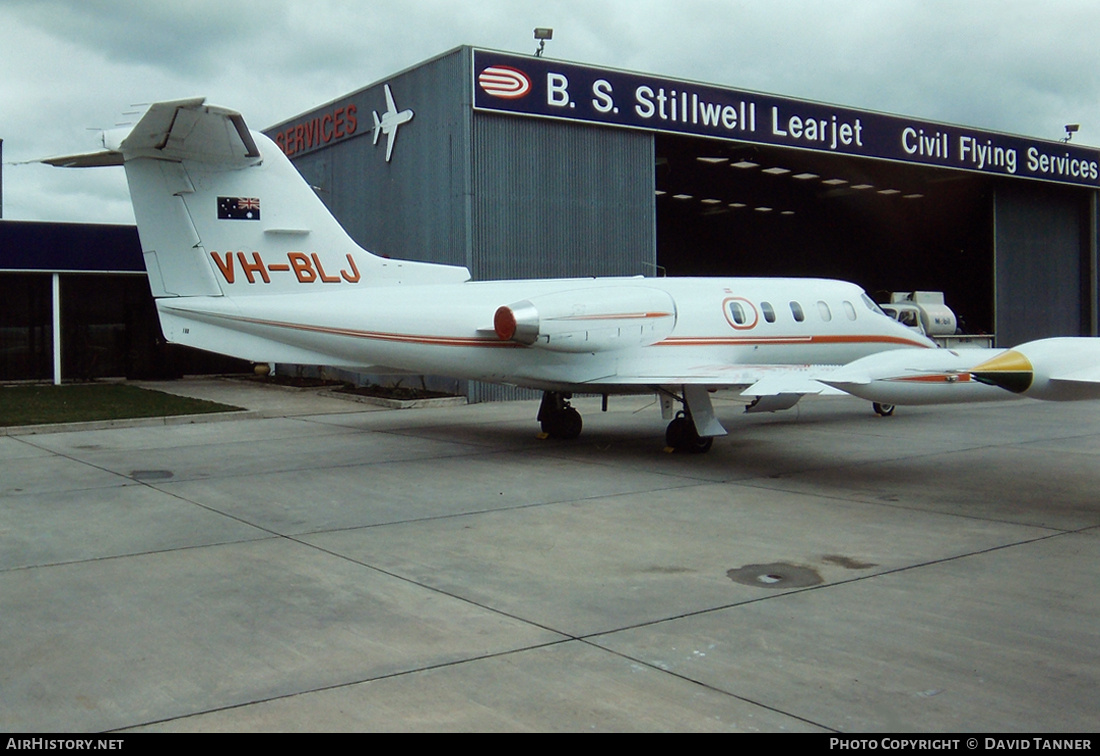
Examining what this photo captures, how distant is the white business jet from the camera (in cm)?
2283

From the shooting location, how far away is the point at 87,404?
20.5 m

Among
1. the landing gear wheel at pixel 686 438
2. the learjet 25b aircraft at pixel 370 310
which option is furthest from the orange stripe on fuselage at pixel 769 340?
the landing gear wheel at pixel 686 438

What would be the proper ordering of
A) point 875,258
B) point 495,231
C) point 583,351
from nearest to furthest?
point 583,351
point 495,231
point 875,258

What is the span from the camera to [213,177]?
1210 cm

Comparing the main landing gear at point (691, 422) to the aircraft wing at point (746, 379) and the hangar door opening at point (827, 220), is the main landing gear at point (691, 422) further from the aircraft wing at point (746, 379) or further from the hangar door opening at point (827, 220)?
the hangar door opening at point (827, 220)

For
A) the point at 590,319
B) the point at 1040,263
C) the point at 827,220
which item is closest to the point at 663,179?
the point at 827,220

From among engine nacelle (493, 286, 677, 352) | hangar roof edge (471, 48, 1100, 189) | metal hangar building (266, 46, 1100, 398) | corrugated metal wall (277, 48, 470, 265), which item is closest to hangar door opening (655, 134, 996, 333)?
metal hangar building (266, 46, 1100, 398)

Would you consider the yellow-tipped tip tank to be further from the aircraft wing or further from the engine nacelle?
the engine nacelle

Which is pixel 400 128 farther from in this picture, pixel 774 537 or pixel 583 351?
pixel 774 537

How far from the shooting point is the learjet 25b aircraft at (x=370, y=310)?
447 inches

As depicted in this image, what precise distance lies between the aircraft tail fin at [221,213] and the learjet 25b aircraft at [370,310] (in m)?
0.02

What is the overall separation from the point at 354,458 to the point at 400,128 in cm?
1198

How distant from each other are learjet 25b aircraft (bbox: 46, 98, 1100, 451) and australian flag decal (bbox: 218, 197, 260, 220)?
0.7 inches
